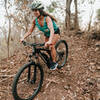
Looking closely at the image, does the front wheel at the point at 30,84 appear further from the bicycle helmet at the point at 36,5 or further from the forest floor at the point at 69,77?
the bicycle helmet at the point at 36,5

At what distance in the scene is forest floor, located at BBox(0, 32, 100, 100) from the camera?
350cm

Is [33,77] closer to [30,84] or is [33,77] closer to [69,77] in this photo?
[30,84]

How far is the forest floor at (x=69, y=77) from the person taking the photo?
350cm

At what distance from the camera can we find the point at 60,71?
15.2ft

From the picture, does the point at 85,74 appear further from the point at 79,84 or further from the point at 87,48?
the point at 87,48

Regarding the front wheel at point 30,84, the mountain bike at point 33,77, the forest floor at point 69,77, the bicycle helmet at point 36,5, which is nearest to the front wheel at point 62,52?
the forest floor at point 69,77

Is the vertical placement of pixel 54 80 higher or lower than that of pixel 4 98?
higher

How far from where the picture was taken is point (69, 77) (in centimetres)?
429

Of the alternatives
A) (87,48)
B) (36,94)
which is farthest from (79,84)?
(87,48)

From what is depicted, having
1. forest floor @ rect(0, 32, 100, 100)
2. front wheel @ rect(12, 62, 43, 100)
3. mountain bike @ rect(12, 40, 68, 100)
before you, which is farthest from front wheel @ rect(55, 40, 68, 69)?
front wheel @ rect(12, 62, 43, 100)

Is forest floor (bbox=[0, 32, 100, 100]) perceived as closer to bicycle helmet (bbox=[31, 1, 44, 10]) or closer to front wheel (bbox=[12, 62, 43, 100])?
front wheel (bbox=[12, 62, 43, 100])

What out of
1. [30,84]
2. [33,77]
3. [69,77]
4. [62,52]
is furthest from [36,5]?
[69,77]

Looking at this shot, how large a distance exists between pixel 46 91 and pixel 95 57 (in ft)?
9.11

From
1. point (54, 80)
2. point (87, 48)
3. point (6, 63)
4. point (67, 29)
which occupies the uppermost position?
point (67, 29)
